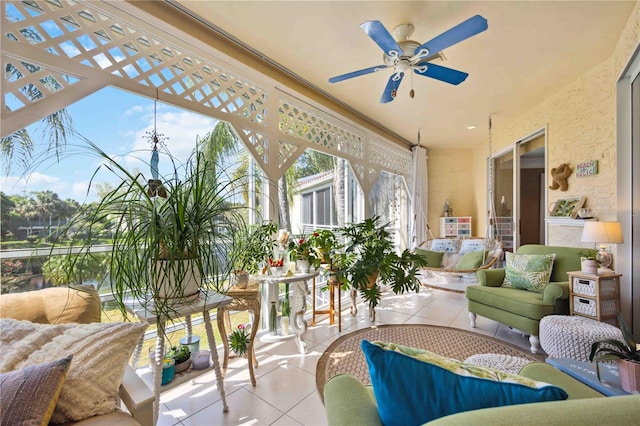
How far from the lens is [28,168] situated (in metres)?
1.53

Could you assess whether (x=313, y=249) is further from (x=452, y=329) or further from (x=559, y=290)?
(x=559, y=290)

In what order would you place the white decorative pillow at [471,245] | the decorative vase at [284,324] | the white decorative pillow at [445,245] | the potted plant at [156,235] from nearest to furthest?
the potted plant at [156,235], the decorative vase at [284,324], the white decorative pillow at [471,245], the white decorative pillow at [445,245]

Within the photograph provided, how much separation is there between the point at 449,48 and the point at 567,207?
240cm

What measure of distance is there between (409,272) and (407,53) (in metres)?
1.92

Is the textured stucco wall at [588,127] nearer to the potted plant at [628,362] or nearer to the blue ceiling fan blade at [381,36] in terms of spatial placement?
the blue ceiling fan blade at [381,36]

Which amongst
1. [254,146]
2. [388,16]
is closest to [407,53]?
[388,16]

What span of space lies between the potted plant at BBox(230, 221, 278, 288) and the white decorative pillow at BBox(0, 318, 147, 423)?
0.95 meters

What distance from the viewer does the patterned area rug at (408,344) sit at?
2180 mm

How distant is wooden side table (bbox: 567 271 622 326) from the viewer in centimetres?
222

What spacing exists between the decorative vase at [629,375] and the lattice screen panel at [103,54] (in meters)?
2.84

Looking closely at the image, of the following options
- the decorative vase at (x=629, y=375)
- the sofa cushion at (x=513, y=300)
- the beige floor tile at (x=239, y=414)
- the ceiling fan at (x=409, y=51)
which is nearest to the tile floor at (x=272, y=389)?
the beige floor tile at (x=239, y=414)

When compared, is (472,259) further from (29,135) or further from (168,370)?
(29,135)

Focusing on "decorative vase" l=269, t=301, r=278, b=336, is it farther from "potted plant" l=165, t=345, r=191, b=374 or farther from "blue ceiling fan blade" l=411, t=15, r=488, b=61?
"blue ceiling fan blade" l=411, t=15, r=488, b=61

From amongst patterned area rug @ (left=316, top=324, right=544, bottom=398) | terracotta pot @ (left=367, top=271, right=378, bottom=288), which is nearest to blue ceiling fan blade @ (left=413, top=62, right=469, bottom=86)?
terracotta pot @ (left=367, top=271, right=378, bottom=288)
